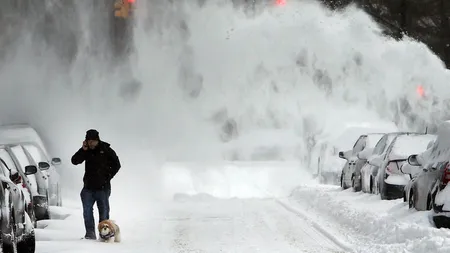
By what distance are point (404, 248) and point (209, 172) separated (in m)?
17.5

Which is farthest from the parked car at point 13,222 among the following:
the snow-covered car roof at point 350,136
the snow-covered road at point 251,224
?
the snow-covered car roof at point 350,136

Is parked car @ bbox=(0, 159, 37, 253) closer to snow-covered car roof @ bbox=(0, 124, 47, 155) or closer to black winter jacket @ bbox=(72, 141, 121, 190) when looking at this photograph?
black winter jacket @ bbox=(72, 141, 121, 190)

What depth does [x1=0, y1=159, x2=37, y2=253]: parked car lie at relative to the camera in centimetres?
845

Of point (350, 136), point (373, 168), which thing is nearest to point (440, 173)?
point (373, 168)

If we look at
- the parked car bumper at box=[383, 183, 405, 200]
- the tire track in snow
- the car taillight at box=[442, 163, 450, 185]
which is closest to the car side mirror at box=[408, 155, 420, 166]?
the tire track in snow

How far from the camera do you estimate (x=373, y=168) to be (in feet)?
60.5

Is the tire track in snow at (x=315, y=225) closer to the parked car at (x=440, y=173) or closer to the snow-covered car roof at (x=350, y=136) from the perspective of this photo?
the parked car at (x=440, y=173)

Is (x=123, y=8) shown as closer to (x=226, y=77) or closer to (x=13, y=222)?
(x=226, y=77)

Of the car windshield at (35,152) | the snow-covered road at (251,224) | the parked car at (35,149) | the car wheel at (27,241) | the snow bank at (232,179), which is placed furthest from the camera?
the snow bank at (232,179)

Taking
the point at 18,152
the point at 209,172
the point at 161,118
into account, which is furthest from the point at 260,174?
the point at 18,152

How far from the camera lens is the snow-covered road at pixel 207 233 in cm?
1111

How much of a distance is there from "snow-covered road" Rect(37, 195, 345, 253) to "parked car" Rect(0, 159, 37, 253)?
0.92 metres

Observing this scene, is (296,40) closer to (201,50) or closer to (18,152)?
(201,50)

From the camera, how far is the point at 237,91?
34.8m
